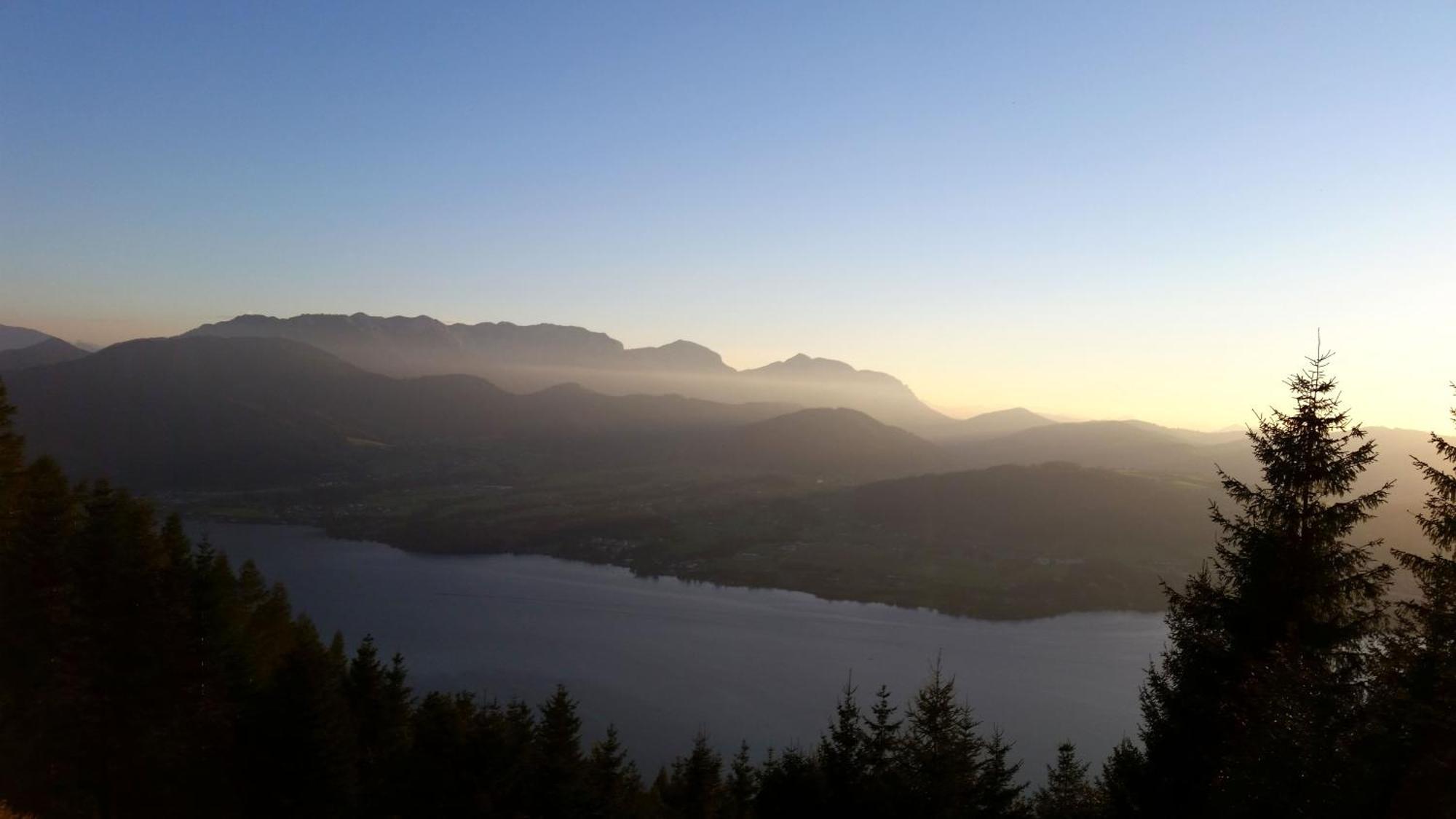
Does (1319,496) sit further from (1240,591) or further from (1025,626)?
(1025,626)

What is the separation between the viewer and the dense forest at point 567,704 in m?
12.3

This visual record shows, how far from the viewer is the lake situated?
6669 cm

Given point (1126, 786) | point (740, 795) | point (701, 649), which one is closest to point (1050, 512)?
point (701, 649)

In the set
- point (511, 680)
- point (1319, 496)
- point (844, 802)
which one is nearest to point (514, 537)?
point (511, 680)

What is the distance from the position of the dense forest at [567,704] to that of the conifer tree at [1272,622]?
5 cm

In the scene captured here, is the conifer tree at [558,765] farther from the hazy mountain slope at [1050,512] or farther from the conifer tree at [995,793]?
the hazy mountain slope at [1050,512]

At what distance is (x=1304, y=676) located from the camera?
11836mm

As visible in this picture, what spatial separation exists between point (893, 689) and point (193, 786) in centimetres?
6420

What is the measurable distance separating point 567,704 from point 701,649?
65.1 meters

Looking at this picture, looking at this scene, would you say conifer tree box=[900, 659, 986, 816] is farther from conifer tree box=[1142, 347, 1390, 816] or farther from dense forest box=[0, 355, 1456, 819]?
conifer tree box=[1142, 347, 1390, 816]

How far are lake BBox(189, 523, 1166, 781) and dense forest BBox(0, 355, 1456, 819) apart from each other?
3696 centimetres

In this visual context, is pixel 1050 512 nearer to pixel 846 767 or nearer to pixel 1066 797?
pixel 1066 797

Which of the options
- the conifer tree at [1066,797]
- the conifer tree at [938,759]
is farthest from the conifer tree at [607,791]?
the conifer tree at [1066,797]

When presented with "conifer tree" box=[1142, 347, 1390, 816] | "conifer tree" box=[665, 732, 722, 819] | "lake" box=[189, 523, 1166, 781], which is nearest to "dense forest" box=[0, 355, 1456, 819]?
"conifer tree" box=[1142, 347, 1390, 816]
